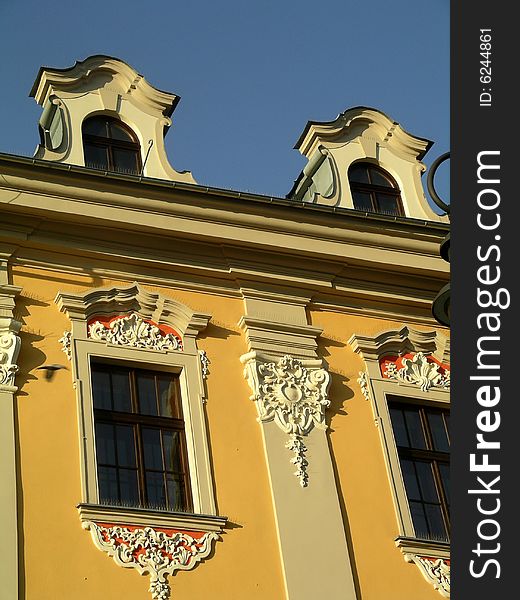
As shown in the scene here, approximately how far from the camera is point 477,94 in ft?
27.2

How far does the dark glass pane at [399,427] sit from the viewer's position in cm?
1277

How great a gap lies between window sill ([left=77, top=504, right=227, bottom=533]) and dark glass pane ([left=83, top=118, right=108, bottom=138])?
4713 mm

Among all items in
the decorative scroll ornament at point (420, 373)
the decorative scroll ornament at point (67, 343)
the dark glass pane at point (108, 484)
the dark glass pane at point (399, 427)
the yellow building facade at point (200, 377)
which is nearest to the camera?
the yellow building facade at point (200, 377)

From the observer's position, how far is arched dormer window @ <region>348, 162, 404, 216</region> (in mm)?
14812

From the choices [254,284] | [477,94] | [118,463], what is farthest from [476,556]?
→ [254,284]

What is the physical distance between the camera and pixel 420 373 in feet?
43.6

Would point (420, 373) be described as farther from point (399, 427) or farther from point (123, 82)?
point (123, 82)

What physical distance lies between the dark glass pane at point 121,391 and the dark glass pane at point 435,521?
9.85ft

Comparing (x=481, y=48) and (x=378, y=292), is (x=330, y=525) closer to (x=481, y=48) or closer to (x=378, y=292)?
(x=378, y=292)

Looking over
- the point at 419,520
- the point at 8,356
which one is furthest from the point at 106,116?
the point at 419,520

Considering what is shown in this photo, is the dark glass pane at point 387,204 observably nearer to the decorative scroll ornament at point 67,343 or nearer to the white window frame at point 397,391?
the white window frame at point 397,391

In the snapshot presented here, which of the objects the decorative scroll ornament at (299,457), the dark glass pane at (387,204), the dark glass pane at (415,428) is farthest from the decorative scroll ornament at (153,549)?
the dark glass pane at (387,204)

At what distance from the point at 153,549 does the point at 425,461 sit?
3205mm

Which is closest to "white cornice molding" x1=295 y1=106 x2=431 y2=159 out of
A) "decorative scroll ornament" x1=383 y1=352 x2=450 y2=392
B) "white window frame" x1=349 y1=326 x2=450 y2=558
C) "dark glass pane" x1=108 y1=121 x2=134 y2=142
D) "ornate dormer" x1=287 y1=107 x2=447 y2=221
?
"ornate dormer" x1=287 y1=107 x2=447 y2=221
